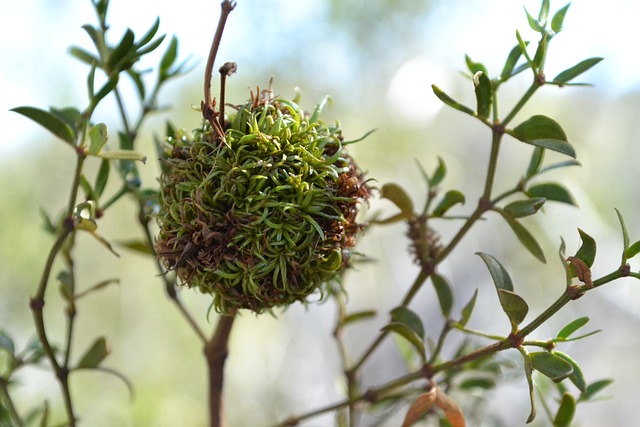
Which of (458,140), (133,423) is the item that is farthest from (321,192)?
(458,140)

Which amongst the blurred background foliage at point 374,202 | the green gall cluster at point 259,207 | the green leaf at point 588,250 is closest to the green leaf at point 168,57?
the green gall cluster at point 259,207

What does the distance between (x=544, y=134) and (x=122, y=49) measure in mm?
294

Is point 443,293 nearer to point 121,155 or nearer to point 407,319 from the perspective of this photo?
point 407,319

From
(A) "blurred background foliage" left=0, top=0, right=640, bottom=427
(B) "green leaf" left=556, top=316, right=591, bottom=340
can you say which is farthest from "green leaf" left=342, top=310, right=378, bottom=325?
(A) "blurred background foliage" left=0, top=0, right=640, bottom=427

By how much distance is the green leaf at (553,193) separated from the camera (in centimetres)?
49

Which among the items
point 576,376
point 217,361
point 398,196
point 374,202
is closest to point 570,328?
point 576,376

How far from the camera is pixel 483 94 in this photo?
0.44 metres

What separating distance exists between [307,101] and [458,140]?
52 cm

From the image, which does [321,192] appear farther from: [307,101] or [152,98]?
[307,101]

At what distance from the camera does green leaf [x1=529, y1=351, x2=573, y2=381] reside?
38cm

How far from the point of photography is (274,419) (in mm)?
1833

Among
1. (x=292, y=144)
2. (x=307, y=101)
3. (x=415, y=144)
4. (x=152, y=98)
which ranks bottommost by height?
(x=292, y=144)

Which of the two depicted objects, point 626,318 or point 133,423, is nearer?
point 133,423

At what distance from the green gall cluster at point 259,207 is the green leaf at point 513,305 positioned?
0.10 metres
